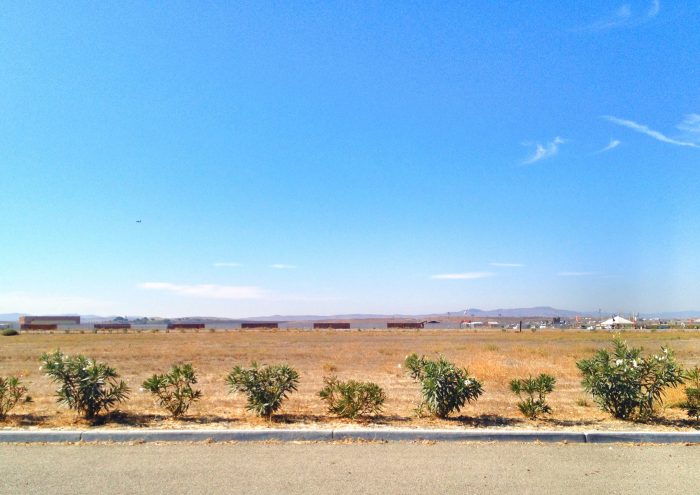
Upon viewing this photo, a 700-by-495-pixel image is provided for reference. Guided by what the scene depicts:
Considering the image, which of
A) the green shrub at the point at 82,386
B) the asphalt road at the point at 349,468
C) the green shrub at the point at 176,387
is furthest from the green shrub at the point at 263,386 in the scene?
the green shrub at the point at 82,386

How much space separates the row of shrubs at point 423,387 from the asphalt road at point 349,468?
128cm

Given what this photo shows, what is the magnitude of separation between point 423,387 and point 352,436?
5.35ft

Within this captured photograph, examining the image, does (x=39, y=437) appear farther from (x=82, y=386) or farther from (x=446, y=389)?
(x=446, y=389)

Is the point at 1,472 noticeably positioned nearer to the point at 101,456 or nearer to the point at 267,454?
the point at 101,456

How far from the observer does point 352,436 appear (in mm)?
7453

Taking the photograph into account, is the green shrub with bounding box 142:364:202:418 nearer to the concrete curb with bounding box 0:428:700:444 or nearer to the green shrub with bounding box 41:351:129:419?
the green shrub with bounding box 41:351:129:419

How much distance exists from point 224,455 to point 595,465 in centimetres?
451

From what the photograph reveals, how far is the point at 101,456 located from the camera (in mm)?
6746

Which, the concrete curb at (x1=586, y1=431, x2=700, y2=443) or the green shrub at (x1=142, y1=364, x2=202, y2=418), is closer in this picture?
the concrete curb at (x1=586, y1=431, x2=700, y2=443)

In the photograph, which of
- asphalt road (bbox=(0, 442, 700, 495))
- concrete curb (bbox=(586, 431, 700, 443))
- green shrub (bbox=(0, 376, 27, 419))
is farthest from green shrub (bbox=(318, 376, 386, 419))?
green shrub (bbox=(0, 376, 27, 419))

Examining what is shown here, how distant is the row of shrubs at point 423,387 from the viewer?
27.7 ft

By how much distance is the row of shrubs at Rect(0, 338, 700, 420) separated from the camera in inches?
332

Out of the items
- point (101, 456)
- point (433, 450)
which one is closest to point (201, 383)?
point (101, 456)

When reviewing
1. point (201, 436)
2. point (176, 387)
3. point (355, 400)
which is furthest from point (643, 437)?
point (176, 387)
